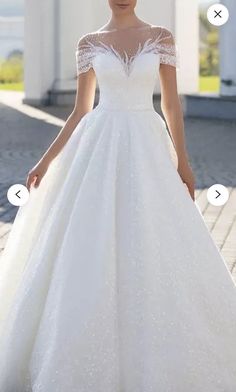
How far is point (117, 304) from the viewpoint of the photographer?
4.19 meters

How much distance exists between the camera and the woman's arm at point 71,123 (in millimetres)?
4496

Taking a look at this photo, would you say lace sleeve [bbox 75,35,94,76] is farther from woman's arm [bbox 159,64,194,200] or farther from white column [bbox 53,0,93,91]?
white column [bbox 53,0,93,91]

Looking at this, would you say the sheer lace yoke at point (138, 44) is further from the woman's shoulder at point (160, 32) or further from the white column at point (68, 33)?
the white column at point (68, 33)

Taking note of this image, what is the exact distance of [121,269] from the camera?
4.23m

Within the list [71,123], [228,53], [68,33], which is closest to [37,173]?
[71,123]

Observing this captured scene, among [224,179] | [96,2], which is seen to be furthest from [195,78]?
[224,179]

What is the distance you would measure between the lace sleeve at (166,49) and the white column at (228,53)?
46.2 feet

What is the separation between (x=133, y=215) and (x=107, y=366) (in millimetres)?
619

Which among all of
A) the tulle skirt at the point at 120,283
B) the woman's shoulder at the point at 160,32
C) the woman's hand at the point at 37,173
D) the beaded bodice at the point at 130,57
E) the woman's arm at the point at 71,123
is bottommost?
the tulle skirt at the point at 120,283

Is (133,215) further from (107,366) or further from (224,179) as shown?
(224,179)

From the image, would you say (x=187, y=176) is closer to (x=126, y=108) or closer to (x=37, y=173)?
(x=126, y=108)

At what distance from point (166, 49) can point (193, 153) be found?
9.38m

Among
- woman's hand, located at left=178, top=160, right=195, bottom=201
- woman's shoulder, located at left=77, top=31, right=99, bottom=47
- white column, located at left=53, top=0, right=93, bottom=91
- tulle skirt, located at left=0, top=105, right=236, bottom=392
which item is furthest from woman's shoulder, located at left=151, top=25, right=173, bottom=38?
white column, located at left=53, top=0, right=93, bottom=91

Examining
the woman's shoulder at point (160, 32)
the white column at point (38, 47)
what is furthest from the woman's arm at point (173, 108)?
the white column at point (38, 47)
